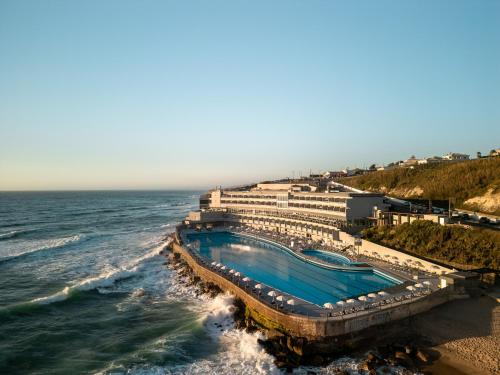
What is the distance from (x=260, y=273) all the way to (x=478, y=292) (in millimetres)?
21369

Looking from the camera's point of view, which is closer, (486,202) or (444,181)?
(486,202)

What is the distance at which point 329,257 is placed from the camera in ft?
152

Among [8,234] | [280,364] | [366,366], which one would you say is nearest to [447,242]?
[366,366]

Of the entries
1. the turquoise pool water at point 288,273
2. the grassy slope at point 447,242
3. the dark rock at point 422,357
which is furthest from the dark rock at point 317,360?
the grassy slope at point 447,242

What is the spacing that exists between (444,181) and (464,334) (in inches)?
2058

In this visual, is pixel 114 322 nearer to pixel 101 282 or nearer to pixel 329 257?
pixel 101 282

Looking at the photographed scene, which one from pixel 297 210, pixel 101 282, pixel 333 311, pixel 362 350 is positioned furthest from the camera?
pixel 297 210

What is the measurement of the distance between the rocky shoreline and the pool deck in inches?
24.6

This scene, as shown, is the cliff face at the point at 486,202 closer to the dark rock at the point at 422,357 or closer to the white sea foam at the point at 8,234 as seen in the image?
the dark rock at the point at 422,357

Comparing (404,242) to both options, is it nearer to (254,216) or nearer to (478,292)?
(478,292)

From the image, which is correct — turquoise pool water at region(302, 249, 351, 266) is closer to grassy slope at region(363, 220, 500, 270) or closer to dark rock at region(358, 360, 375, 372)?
grassy slope at region(363, 220, 500, 270)

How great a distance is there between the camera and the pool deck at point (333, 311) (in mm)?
25125

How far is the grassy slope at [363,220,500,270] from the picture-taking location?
118 ft

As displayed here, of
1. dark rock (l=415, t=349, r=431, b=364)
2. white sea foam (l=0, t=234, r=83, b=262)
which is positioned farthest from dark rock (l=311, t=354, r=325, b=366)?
white sea foam (l=0, t=234, r=83, b=262)
